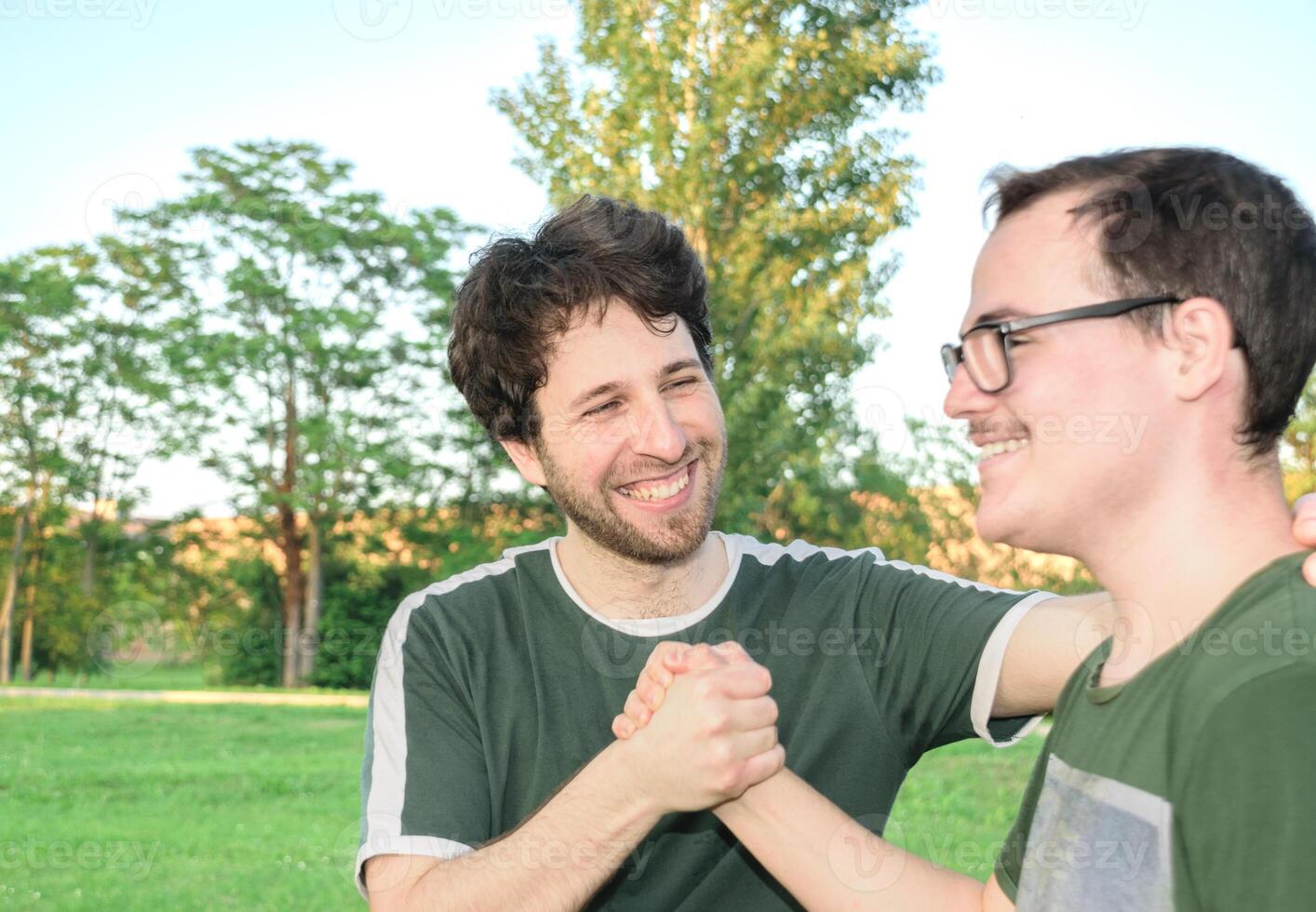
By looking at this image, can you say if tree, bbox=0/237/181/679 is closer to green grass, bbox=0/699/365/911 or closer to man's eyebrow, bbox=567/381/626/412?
green grass, bbox=0/699/365/911

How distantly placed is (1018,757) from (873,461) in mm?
11940

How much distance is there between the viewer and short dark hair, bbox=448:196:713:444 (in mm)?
3027

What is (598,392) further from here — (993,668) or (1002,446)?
(1002,446)

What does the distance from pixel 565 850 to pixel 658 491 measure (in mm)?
976

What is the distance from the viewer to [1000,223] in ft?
5.94

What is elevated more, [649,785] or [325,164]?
[325,164]

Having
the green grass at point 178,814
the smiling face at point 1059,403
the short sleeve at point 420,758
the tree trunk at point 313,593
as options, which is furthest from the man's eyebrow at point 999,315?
the tree trunk at point 313,593

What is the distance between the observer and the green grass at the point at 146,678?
2866 centimetres

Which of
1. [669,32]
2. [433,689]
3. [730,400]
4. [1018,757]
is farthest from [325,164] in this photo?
[433,689]

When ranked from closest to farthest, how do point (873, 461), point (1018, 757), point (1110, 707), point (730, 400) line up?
point (1110, 707), point (1018, 757), point (730, 400), point (873, 461)

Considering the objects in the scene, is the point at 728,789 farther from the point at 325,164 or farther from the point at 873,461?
the point at 325,164

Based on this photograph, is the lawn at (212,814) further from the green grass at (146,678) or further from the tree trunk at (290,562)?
the tree trunk at (290,562)

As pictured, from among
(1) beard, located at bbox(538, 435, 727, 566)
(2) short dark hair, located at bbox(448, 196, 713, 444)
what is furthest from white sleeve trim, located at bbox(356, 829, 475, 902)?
(2) short dark hair, located at bbox(448, 196, 713, 444)

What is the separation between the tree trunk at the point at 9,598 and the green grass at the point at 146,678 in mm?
845
